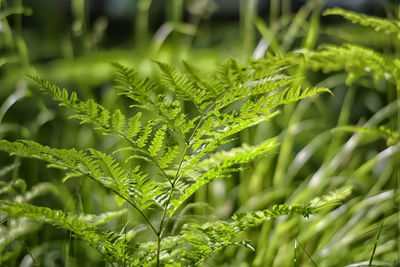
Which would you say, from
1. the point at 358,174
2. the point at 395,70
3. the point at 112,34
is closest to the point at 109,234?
the point at 395,70

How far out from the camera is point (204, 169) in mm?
682

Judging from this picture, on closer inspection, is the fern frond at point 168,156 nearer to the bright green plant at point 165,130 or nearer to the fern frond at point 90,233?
the bright green plant at point 165,130

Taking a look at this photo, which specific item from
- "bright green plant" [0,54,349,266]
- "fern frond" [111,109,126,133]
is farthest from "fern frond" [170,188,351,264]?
"fern frond" [111,109,126,133]

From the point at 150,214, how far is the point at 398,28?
2.49 feet

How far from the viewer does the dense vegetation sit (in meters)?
0.51

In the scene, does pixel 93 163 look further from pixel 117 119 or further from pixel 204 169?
pixel 204 169

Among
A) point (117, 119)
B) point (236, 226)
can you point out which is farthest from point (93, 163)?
point (236, 226)

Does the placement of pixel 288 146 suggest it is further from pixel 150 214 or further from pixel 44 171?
pixel 44 171

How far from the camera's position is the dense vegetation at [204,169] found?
51 cm

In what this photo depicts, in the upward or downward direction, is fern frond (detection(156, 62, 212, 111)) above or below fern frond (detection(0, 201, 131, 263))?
above

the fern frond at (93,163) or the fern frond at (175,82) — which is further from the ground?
the fern frond at (175,82)

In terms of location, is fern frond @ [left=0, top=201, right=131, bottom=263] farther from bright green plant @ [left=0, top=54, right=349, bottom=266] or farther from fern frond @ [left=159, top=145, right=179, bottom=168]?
fern frond @ [left=159, top=145, right=179, bottom=168]

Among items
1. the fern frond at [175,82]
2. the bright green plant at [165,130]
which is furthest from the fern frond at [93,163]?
the fern frond at [175,82]

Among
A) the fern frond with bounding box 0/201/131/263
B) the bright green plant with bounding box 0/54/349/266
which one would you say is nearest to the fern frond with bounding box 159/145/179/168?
the bright green plant with bounding box 0/54/349/266
